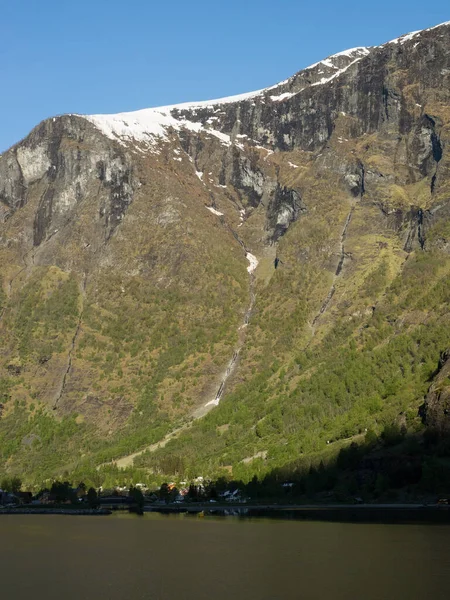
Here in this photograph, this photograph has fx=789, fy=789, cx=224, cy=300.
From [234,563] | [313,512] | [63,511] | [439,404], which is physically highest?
[439,404]

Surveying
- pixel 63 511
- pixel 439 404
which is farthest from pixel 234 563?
pixel 63 511

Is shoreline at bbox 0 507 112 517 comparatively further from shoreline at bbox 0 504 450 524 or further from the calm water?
the calm water

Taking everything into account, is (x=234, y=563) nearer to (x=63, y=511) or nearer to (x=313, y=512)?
(x=313, y=512)

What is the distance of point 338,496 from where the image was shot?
531ft

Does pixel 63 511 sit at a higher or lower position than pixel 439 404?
lower

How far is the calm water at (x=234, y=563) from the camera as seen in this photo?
251 ft

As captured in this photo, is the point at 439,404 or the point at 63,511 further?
the point at 63,511

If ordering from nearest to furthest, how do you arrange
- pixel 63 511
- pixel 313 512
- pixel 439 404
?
pixel 313 512, pixel 439 404, pixel 63 511

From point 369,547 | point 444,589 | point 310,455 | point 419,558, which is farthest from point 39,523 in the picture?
point 444,589

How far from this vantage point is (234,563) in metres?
92.4

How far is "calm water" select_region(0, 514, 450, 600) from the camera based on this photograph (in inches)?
3017

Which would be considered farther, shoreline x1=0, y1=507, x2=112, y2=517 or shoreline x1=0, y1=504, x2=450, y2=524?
shoreline x1=0, y1=507, x2=112, y2=517

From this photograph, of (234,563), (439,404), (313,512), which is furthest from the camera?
(439,404)

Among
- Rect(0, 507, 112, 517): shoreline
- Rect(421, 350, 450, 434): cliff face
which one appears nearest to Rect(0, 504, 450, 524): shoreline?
Rect(0, 507, 112, 517): shoreline
